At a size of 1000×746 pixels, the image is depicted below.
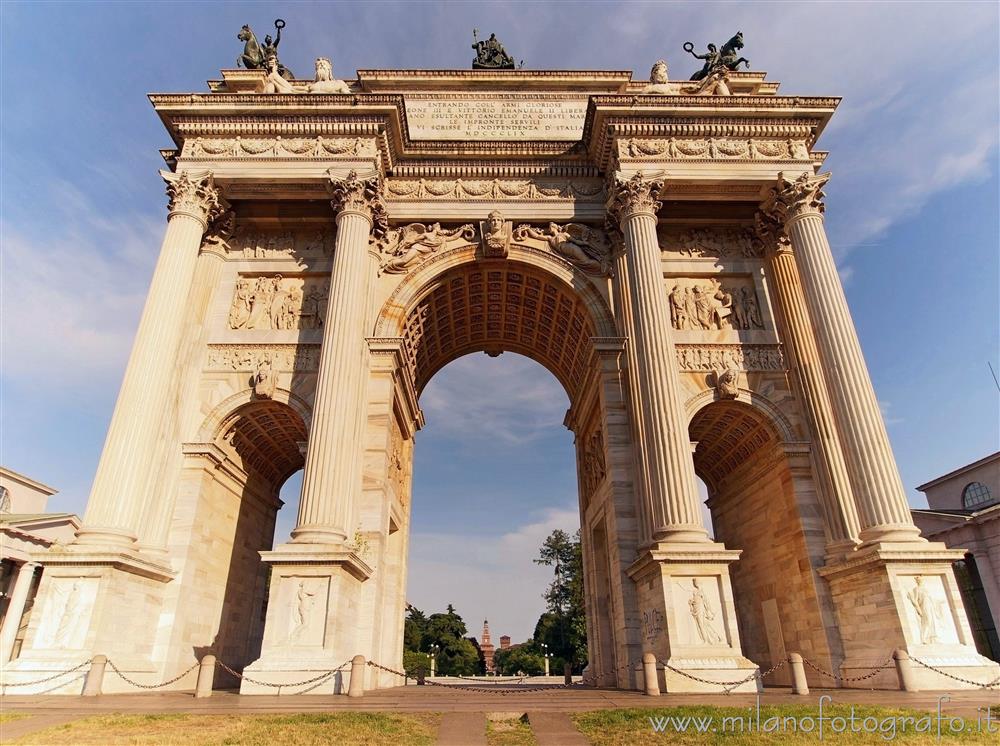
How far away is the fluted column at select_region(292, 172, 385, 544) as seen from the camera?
1591 cm

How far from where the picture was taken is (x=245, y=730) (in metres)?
8.20

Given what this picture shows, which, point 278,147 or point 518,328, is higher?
point 278,147

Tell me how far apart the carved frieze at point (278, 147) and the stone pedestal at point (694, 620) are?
56.4ft

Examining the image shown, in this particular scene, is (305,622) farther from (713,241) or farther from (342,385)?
(713,241)

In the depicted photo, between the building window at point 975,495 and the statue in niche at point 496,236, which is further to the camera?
the building window at point 975,495

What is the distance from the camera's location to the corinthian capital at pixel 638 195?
20484 mm

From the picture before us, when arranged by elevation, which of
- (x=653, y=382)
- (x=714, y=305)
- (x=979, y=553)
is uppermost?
(x=714, y=305)

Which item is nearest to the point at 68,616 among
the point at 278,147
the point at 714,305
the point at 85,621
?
the point at 85,621

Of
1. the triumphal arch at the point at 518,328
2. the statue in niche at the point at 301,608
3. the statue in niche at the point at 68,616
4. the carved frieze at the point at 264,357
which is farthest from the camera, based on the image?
the carved frieze at the point at 264,357

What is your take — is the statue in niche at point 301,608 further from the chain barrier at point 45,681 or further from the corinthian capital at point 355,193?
the corinthian capital at point 355,193

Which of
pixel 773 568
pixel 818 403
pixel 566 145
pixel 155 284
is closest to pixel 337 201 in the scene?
pixel 155 284

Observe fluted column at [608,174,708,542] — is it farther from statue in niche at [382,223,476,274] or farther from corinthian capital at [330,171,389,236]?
corinthian capital at [330,171,389,236]

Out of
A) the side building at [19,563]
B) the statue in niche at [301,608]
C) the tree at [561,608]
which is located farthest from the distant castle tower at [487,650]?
the statue in niche at [301,608]

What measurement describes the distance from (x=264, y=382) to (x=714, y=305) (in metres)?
16.3
